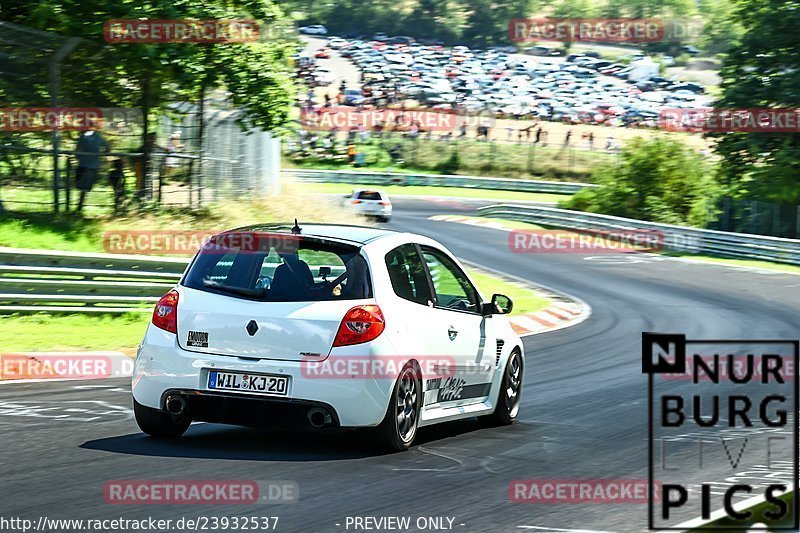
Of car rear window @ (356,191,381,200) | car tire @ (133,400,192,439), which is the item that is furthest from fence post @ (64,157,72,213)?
car rear window @ (356,191,381,200)

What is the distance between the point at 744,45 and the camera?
133ft

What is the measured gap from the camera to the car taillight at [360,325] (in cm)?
757

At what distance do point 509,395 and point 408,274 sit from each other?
1.83 metres

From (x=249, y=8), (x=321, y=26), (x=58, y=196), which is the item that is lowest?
(x=58, y=196)

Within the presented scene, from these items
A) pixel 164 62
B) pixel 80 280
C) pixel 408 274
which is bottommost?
pixel 80 280

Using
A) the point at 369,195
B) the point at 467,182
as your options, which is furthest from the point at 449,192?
the point at 369,195

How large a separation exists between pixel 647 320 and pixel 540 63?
73.3 meters

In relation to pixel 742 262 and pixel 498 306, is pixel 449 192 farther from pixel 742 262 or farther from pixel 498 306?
pixel 498 306

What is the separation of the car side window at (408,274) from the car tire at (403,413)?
540 millimetres

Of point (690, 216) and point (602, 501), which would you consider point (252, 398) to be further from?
point (690, 216)

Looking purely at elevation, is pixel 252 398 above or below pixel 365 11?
below

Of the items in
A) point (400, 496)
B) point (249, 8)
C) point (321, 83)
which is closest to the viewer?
point (400, 496)

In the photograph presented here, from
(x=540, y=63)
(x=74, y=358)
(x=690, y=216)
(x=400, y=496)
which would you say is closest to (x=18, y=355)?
(x=74, y=358)

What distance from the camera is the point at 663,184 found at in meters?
42.2
